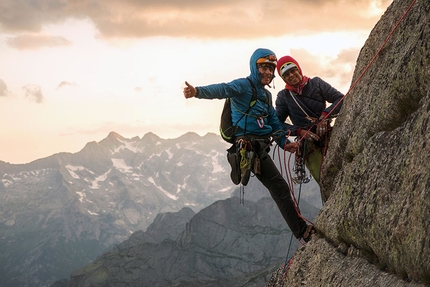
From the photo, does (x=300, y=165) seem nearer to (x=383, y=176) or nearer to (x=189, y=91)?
(x=189, y=91)

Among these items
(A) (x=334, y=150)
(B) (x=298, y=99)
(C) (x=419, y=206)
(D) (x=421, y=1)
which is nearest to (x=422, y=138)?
(C) (x=419, y=206)

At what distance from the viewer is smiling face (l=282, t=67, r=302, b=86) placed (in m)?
11.4

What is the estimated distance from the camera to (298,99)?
11.8 metres

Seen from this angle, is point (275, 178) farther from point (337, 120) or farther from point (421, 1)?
point (421, 1)

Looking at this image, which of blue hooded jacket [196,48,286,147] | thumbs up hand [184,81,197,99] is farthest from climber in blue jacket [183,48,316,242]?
thumbs up hand [184,81,197,99]

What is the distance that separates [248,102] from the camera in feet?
36.1

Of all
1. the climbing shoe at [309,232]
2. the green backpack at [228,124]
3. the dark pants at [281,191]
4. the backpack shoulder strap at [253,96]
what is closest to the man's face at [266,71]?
the backpack shoulder strap at [253,96]

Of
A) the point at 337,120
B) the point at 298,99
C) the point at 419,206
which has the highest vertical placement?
the point at 298,99

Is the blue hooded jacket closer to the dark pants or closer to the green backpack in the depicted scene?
the green backpack

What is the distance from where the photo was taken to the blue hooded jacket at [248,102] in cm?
1051

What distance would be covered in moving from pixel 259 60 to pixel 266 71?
33 centimetres

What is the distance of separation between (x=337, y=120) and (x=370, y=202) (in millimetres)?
3868

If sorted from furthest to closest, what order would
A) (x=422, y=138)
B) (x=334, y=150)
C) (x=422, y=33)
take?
(x=334, y=150) → (x=422, y=33) → (x=422, y=138)

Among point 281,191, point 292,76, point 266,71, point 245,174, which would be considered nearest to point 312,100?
point 292,76
